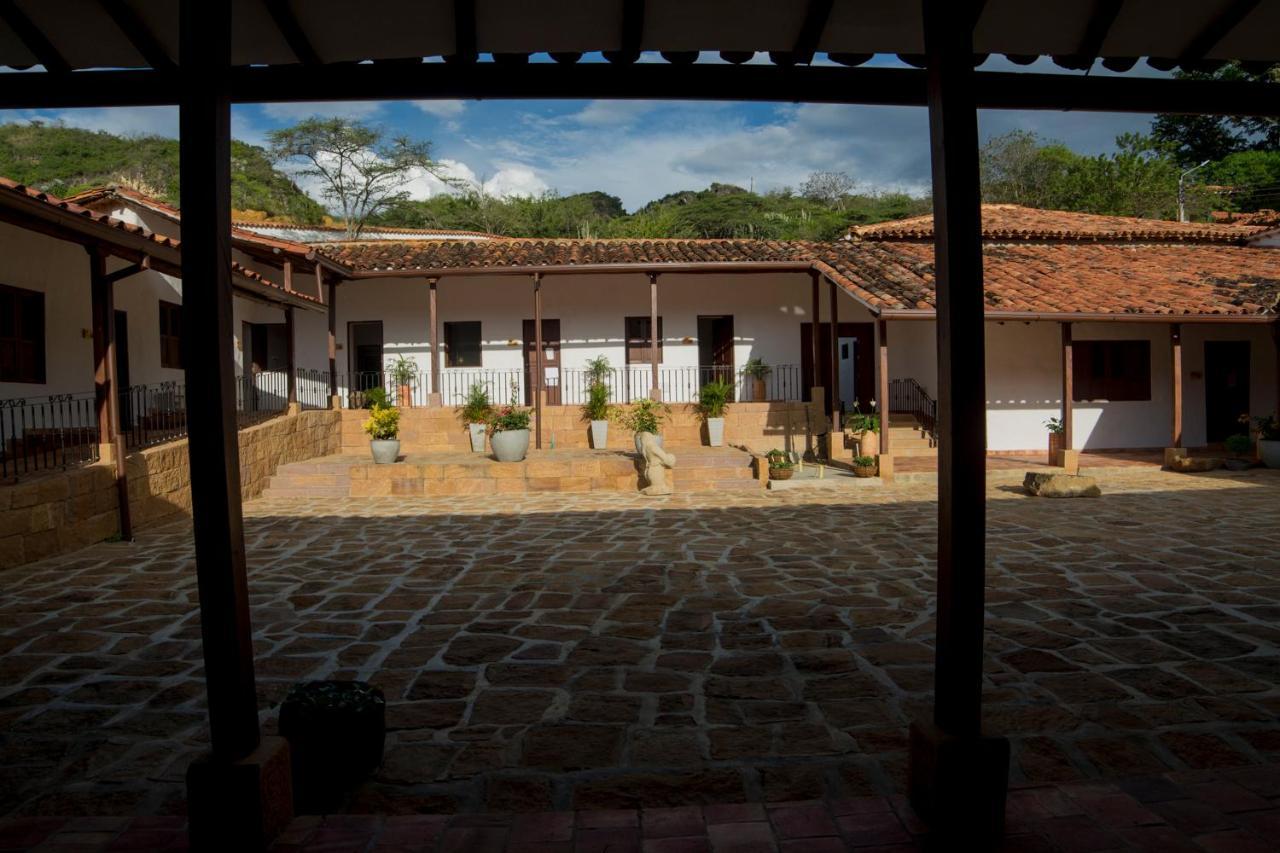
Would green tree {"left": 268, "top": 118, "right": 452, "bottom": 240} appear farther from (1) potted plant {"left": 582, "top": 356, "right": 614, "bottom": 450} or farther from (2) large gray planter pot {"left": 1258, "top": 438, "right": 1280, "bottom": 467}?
(2) large gray planter pot {"left": 1258, "top": 438, "right": 1280, "bottom": 467}

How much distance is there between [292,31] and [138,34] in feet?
1.94

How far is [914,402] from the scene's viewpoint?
16.2 m

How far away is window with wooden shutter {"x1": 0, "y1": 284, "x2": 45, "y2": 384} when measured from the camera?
9.11m

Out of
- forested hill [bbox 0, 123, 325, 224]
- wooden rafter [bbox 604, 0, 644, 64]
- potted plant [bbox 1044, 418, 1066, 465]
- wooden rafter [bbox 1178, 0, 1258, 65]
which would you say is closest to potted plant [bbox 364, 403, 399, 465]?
wooden rafter [bbox 604, 0, 644, 64]

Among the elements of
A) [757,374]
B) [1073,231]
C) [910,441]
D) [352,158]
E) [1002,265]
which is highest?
[352,158]

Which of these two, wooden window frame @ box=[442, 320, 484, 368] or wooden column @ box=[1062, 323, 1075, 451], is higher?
wooden window frame @ box=[442, 320, 484, 368]

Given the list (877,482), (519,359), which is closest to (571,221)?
(519,359)

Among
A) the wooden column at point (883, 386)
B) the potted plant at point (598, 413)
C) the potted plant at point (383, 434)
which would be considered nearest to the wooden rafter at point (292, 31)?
the potted plant at point (383, 434)

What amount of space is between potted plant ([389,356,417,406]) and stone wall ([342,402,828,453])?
1470 mm

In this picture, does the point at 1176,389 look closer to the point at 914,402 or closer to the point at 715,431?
the point at 914,402

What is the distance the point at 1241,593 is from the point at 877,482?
22.0 feet

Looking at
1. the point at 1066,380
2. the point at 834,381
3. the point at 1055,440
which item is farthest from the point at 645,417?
the point at 1066,380

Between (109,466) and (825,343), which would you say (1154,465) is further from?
(109,466)

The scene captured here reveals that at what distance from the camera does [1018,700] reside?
134 inches
